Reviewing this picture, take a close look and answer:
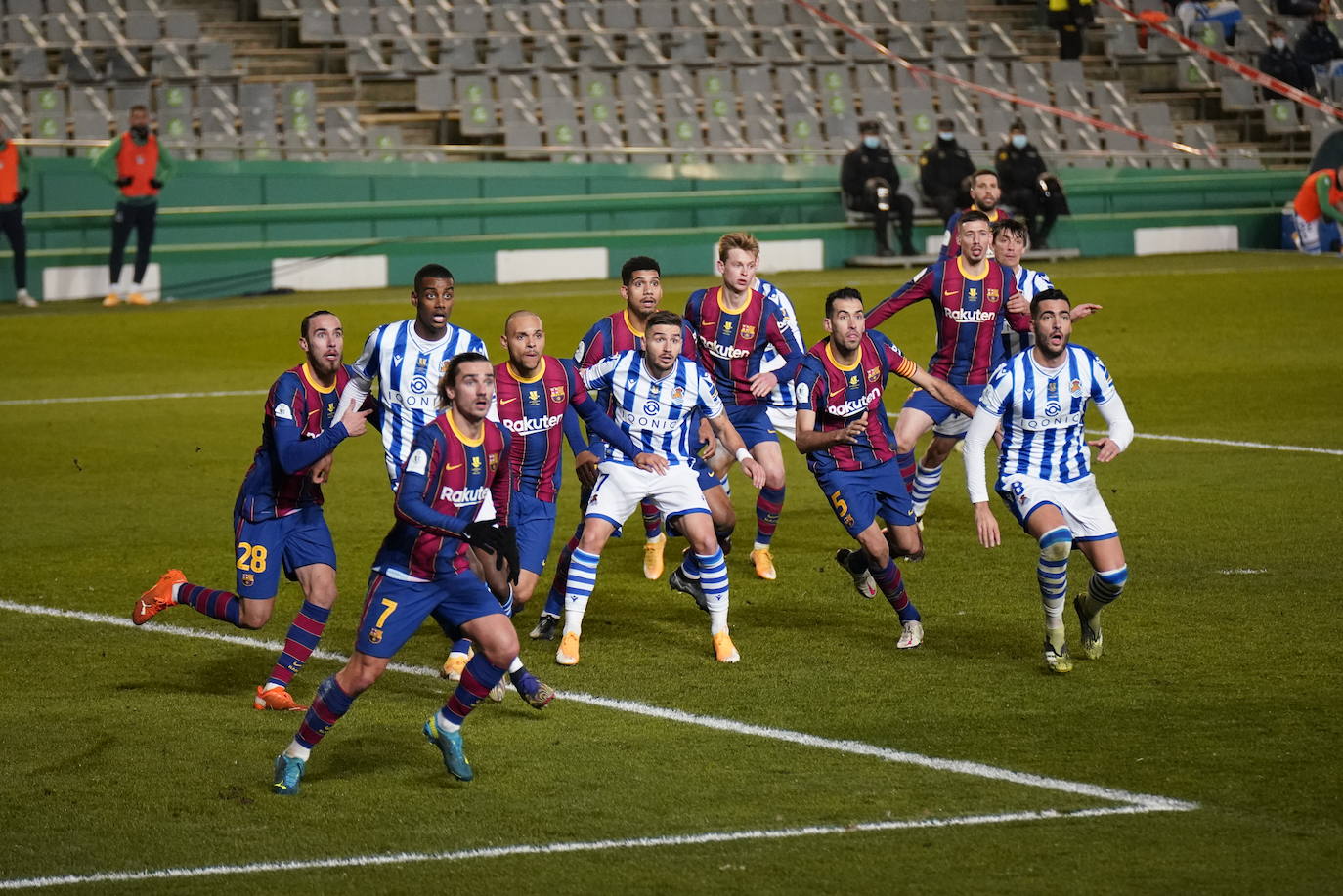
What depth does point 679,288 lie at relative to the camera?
25.6 metres

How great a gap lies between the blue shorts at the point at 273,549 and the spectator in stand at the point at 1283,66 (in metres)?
30.3

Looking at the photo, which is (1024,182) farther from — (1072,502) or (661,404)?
(1072,502)

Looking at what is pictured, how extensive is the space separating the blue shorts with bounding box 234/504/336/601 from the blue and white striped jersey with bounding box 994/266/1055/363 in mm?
5078

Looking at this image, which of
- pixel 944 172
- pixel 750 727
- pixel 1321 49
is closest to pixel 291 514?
pixel 750 727

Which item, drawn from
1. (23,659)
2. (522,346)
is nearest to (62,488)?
(23,659)

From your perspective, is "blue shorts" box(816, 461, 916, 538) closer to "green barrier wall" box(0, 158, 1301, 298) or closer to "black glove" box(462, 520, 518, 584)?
"black glove" box(462, 520, 518, 584)

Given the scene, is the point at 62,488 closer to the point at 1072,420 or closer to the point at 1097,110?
the point at 1072,420

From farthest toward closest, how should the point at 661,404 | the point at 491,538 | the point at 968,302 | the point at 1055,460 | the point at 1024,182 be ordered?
the point at 1024,182, the point at 968,302, the point at 661,404, the point at 1055,460, the point at 491,538

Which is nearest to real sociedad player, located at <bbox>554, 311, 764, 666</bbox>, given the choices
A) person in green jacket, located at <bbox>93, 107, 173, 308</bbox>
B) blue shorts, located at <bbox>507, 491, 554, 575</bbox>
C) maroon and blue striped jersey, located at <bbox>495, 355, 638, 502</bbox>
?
blue shorts, located at <bbox>507, 491, 554, 575</bbox>

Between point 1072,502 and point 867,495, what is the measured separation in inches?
51.4

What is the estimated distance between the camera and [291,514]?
862 cm

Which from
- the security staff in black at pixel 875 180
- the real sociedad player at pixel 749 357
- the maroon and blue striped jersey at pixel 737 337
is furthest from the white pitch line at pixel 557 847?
the security staff in black at pixel 875 180

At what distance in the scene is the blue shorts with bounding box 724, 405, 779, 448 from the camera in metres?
11.3

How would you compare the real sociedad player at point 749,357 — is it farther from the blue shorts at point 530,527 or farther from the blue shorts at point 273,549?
the blue shorts at point 273,549
